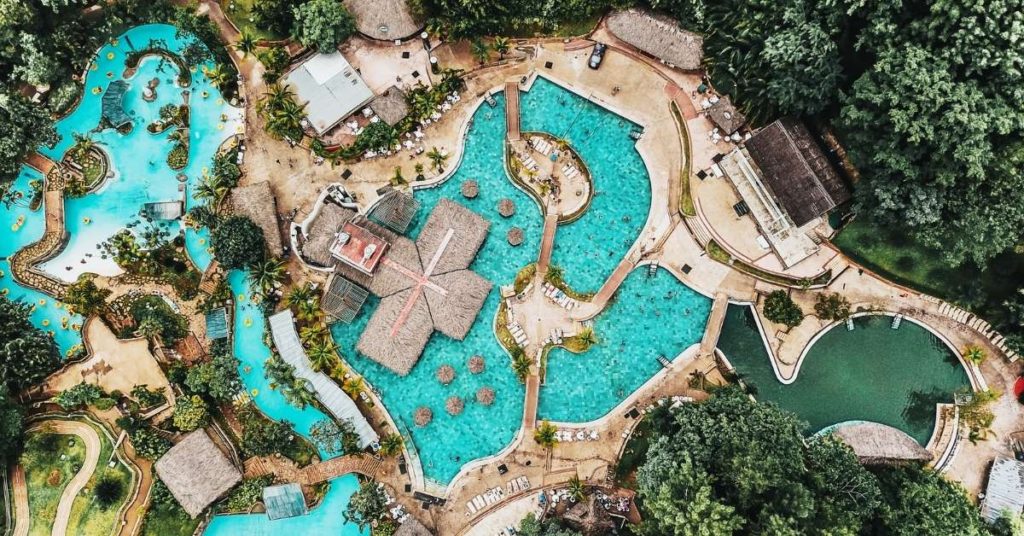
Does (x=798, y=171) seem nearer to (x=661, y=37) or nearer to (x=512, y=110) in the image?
(x=661, y=37)

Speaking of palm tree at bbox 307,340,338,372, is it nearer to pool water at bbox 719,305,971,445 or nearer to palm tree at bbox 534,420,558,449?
palm tree at bbox 534,420,558,449

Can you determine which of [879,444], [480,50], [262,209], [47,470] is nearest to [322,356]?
[262,209]

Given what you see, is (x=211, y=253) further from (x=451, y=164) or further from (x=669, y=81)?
(x=669, y=81)

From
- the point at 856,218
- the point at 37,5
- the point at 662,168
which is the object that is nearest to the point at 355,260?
the point at 662,168

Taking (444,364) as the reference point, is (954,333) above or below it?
below

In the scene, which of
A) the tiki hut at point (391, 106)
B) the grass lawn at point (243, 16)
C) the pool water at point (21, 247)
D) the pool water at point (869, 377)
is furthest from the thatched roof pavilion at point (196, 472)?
the pool water at point (869, 377)

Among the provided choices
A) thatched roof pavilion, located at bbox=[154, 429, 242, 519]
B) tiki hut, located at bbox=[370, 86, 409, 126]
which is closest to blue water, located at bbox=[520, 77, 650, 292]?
tiki hut, located at bbox=[370, 86, 409, 126]

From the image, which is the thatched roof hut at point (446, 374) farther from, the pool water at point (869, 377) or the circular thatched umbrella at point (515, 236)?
the pool water at point (869, 377)
